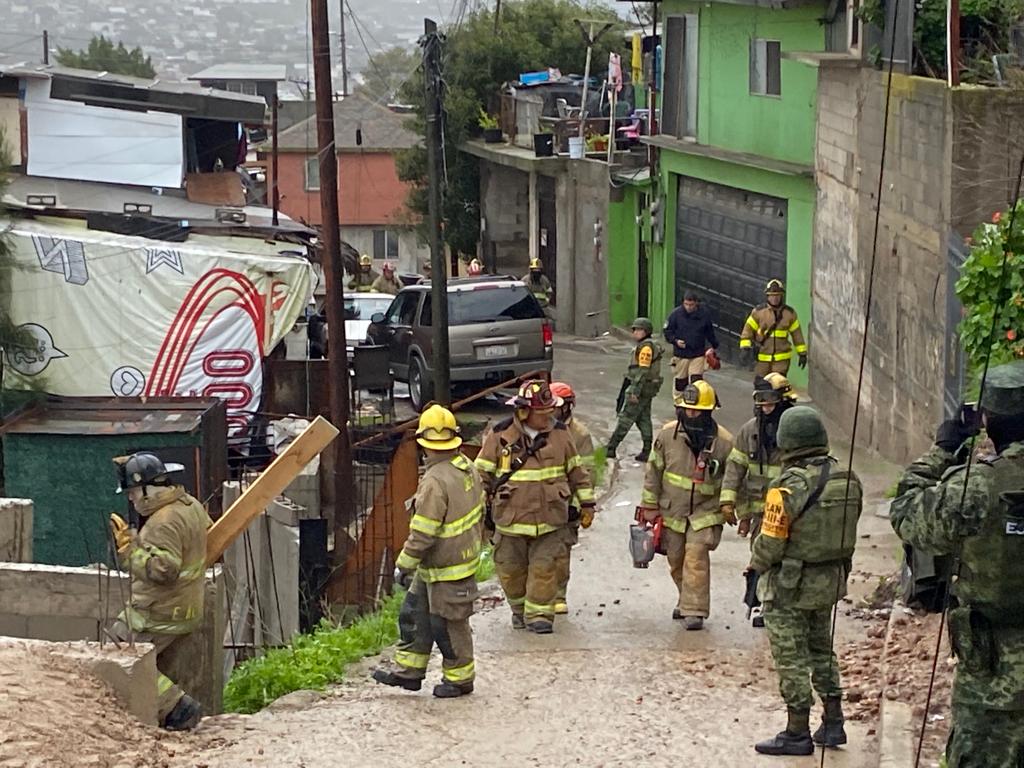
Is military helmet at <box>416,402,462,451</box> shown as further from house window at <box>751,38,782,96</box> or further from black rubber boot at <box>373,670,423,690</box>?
house window at <box>751,38,782,96</box>

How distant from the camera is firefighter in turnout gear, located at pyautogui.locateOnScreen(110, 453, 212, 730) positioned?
9.10m

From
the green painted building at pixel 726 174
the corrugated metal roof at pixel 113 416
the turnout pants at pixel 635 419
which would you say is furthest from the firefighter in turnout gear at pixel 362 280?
the turnout pants at pixel 635 419

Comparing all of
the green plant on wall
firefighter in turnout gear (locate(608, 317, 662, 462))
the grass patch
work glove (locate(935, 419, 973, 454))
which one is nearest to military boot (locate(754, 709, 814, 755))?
work glove (locate(935, 419, 973, 454))

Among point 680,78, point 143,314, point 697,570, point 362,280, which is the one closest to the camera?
point 697,570

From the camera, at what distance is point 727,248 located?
25125 millimetres

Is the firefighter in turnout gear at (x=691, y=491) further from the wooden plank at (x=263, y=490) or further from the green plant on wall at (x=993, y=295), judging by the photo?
the wooden plank at (x=263, y=490)

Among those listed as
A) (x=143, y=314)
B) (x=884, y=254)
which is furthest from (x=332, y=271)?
(x=884, y=254)

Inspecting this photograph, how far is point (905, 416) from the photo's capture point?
1539cm

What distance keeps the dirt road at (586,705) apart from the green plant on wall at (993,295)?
193 cm

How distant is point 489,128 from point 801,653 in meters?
29.7

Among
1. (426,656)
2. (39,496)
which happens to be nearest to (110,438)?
(39,496)

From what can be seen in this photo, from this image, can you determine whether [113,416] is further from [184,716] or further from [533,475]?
[184,716]

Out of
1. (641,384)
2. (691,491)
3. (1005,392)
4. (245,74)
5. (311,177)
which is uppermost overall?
(1005,392)

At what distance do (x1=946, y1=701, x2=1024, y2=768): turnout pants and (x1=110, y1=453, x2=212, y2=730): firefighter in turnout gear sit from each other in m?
4.61
